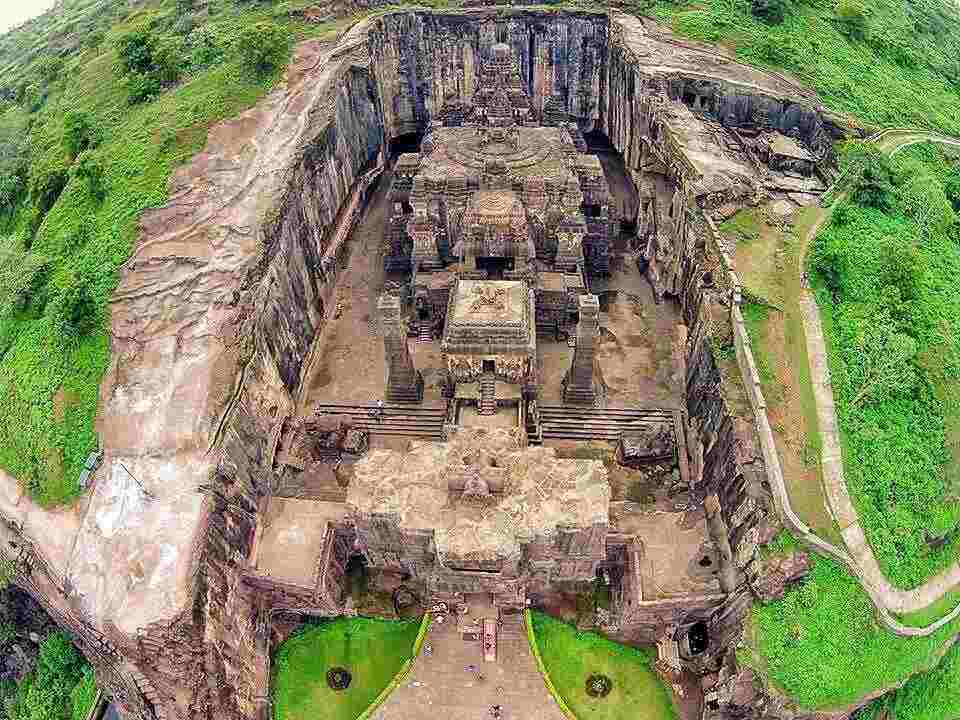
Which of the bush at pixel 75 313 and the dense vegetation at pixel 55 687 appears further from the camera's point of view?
the bush at pixel 75 313

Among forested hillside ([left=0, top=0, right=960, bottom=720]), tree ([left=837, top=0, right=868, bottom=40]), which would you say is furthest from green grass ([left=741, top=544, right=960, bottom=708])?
tree ([left=837, top=0, right=868, bottom=40])

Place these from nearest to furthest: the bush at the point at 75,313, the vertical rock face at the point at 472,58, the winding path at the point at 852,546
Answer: the winding path at the point at 852,546 → the bush at the point at 75,313 → the vertical rock face at the point at 472,58

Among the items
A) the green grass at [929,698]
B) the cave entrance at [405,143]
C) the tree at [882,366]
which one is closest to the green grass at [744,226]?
the tree at [882,366]

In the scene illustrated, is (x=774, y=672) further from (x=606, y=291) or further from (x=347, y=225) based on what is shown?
(x=347, y=225)

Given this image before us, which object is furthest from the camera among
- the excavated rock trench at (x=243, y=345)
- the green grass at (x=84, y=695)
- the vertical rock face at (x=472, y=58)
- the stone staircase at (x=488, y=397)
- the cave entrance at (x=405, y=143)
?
the cave entrance at (x=405, y=143)

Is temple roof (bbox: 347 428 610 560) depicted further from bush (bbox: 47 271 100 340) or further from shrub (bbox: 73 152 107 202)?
shrub (bbox: 73 152 107 202)

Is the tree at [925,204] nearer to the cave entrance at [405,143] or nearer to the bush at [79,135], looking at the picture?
the cave entrance at [405,143]
